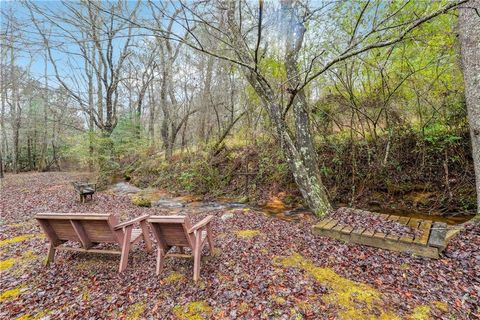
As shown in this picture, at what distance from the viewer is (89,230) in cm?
329

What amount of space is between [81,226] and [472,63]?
686 cm

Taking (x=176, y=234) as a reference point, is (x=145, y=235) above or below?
below

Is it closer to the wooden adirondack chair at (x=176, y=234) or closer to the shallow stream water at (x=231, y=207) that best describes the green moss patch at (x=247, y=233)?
the wooden adirondack chair at (x=176, y=234)

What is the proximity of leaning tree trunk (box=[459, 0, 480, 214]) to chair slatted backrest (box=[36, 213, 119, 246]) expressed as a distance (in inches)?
241

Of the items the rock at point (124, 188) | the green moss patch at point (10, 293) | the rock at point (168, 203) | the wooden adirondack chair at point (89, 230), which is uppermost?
the wooden adirondack chair at point (89, 230)

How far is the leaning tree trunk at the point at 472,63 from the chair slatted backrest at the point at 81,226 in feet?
20.1

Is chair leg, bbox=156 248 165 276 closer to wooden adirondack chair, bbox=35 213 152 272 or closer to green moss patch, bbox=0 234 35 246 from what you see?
wooden adirondack chair, bbox=35 213 152 272

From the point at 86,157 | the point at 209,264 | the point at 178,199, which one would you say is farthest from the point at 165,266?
the point at 86,157

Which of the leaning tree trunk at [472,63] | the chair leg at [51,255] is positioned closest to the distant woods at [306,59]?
the leaning tree trunk at [472,63]

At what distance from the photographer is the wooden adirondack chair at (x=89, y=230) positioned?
314 cm

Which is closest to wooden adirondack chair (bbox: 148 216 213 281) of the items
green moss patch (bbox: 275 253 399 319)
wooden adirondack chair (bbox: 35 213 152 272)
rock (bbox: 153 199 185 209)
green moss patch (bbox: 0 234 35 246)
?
wooden adirondack chair (bbox: 35 213 152 272)

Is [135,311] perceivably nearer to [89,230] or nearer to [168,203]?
[89,230]

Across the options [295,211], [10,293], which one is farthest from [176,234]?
[295,211]

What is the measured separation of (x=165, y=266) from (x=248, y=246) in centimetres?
126
